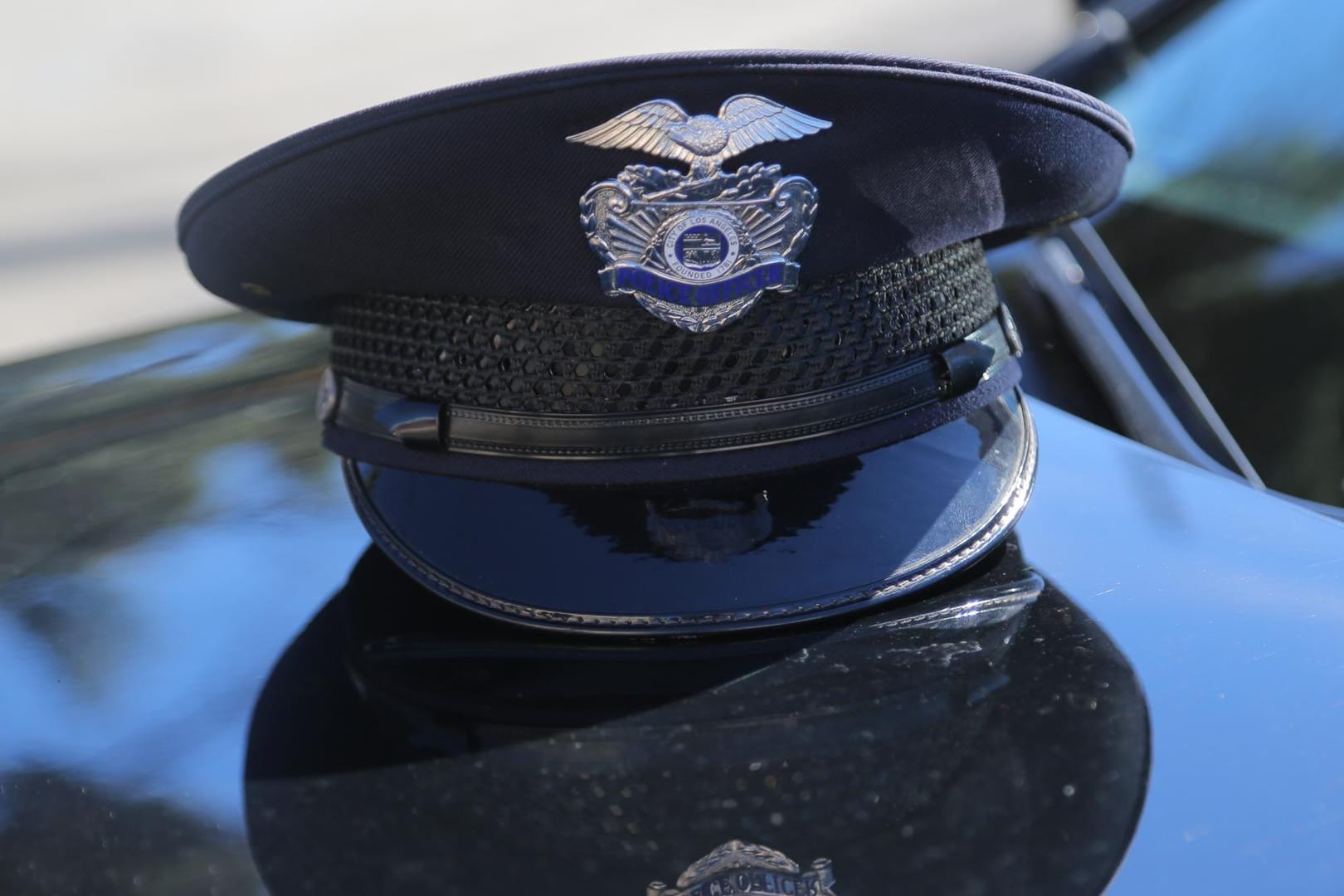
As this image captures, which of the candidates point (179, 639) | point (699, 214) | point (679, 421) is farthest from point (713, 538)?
point (179, 639)

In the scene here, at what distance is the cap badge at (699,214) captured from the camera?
67 cm

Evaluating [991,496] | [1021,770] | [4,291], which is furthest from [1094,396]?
[4,291]

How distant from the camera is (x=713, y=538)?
2.55 ft

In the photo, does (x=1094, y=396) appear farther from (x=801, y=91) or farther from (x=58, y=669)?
(x=58, y=669)

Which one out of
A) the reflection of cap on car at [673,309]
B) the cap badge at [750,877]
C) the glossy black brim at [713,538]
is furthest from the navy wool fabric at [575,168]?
the cap badge at [750,877]

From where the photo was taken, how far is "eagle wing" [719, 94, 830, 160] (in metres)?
0.67

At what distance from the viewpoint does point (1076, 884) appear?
20.9 inches

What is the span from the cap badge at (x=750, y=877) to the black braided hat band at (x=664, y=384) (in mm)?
247

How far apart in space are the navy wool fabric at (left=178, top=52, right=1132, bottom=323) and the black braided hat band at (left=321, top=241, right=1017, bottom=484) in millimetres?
23

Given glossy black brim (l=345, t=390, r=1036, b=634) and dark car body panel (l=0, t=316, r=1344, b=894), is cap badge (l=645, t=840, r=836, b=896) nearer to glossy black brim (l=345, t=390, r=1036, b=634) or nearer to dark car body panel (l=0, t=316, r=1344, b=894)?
dark car body panel (l=0, t=316, r=1344, b=894)

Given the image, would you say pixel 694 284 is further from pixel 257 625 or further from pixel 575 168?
pixel 257 625

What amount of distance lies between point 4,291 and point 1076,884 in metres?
2.13

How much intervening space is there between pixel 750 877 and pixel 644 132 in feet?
1.26

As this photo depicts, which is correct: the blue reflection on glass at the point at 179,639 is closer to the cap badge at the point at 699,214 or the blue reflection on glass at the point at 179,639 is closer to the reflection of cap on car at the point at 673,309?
the reflection of cap on car at the point at 673,309
